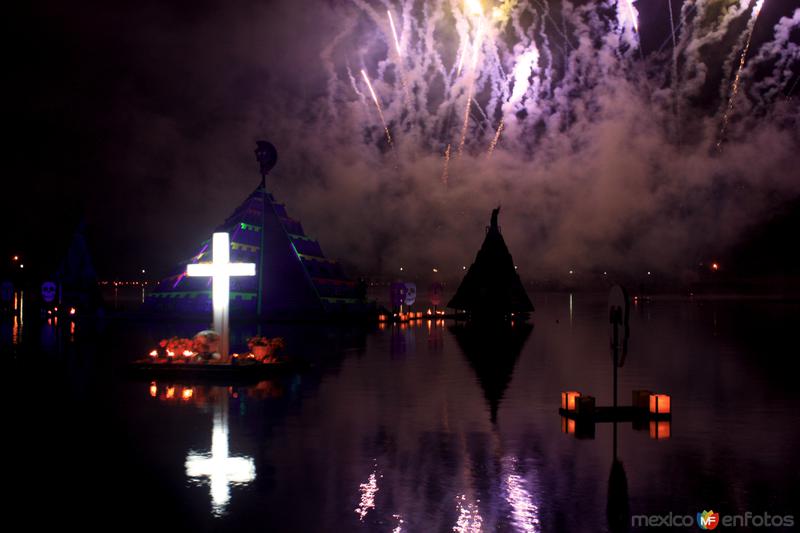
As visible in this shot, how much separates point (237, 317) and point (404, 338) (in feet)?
80.0

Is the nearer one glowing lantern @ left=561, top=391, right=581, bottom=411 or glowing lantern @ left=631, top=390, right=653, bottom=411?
glowing lantern @ left=561, top=391, right=581, bottom=411

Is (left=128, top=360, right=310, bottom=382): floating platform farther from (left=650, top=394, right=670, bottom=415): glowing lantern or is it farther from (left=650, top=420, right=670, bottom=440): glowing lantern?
(left=650, top=420, right=670, bottom=440): glowing lantern

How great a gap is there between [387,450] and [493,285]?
58338 mm

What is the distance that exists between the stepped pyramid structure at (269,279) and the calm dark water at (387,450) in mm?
39533

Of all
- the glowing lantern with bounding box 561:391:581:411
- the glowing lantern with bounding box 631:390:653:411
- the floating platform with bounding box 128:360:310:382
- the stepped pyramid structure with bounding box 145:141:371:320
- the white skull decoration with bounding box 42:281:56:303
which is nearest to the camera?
the glowing lantern with bounding box 561:391:581:411

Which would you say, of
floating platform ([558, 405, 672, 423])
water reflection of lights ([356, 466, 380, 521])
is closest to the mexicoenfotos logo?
water reflection of lights ([356, 466, 380, 521])

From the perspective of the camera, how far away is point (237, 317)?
68938 millimetres

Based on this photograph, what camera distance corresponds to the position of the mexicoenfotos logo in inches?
420

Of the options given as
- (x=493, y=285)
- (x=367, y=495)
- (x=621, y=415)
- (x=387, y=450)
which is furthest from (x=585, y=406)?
(x=493, y=285)

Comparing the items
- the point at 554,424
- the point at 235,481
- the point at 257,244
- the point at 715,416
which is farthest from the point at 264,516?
the point at 257,244

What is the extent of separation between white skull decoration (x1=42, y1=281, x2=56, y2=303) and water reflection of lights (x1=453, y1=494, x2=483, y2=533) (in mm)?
76423

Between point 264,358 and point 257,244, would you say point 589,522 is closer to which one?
point 264,358

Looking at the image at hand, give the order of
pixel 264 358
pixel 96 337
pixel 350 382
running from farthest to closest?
pixel 96 337 < pixel 264 358 < pixel 350 382

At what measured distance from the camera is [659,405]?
1908 centimetres
